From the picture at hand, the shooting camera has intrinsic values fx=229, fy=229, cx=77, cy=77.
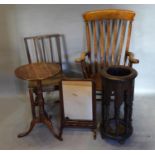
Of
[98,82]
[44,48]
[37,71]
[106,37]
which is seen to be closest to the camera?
[37,71]

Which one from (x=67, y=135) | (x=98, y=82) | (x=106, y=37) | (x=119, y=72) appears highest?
(x=106, y=37)

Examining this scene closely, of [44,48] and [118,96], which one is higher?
[44,48]

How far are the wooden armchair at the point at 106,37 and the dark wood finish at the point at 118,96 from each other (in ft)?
0.96

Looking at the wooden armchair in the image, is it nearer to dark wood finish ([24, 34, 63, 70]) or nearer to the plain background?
the plain background

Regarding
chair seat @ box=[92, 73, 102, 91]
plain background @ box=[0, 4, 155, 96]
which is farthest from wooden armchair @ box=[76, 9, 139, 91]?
plain background @ box=[0, 4, 155, 96]

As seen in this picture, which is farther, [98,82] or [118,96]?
[98,82]

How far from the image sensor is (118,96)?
1.81 m

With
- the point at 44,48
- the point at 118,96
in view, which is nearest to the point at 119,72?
the point at 118,96

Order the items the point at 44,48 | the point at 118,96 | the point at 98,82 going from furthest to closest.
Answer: the point at 44,48 < the point at 98,82 < the point at 118,96

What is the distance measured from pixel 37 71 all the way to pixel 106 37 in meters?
0.92

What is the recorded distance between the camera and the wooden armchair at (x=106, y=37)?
2285mm

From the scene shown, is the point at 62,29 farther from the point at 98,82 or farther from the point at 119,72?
the point at 119,72

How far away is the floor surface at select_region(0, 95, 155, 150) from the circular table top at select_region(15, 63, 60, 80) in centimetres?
62

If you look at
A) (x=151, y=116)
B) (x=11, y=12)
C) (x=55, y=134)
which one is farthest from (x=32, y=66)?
(x=151, y=116)
